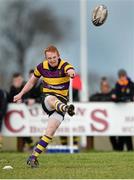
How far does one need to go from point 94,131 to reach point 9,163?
299 inches

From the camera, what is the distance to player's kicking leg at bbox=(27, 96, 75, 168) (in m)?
15.7

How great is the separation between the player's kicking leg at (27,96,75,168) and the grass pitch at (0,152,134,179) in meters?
0.20

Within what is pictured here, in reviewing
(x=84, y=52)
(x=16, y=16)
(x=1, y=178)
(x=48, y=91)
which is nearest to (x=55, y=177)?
(x=1, y=178)

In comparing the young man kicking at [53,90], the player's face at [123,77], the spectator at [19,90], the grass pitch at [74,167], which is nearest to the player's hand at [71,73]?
the young man kicking at [53,90]

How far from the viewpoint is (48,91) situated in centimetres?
1608

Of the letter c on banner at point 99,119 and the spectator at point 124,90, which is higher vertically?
the spectator at point 124,90

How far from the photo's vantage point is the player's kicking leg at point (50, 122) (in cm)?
1568

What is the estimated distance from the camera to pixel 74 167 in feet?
52.0

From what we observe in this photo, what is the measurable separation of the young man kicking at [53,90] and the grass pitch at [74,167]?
0.44 meters

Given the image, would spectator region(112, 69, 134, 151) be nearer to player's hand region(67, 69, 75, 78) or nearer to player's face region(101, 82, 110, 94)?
player's face region(101, 82, 110, 94)

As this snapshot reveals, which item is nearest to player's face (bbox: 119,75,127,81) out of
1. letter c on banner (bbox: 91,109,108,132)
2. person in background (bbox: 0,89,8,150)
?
letter c on banner (bbox: 91,109,108,132)

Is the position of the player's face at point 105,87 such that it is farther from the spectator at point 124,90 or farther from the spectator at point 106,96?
the spectator at point 124,90

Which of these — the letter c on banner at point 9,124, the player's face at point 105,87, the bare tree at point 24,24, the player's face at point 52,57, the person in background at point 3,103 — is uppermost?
the bare tree at point 24,24

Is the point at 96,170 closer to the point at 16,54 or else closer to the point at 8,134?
the point at 8,134
